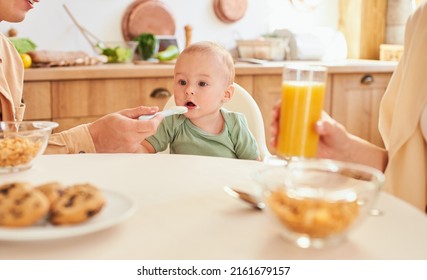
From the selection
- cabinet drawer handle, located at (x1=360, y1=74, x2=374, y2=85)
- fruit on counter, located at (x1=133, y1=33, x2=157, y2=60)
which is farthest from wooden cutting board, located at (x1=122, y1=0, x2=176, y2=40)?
cabinet drawer handle, located at (x1=360, y1=74, x2=374, y2=85)

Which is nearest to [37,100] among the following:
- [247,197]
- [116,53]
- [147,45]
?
[116,53]

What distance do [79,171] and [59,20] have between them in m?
2.11

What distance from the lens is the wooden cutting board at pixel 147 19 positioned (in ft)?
10.3

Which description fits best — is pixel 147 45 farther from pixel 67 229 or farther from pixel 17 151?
pixel 67 229

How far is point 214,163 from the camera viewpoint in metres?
1.13

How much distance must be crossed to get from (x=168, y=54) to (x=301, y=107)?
206cm

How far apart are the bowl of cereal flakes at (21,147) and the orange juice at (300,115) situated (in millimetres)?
427

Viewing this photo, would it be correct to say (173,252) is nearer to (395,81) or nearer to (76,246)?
(76,246)

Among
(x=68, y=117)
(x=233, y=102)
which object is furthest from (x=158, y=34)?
(x=233, y=102)

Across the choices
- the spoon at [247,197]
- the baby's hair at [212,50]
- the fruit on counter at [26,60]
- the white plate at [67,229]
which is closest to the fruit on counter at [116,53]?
the fruit on counter at [26,60]

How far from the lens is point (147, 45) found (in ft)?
9.94

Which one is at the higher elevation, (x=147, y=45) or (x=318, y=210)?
(x=147, y=45)

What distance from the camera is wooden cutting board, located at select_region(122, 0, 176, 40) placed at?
314 centimetres

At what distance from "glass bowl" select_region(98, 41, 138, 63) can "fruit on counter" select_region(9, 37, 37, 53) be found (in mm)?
374
